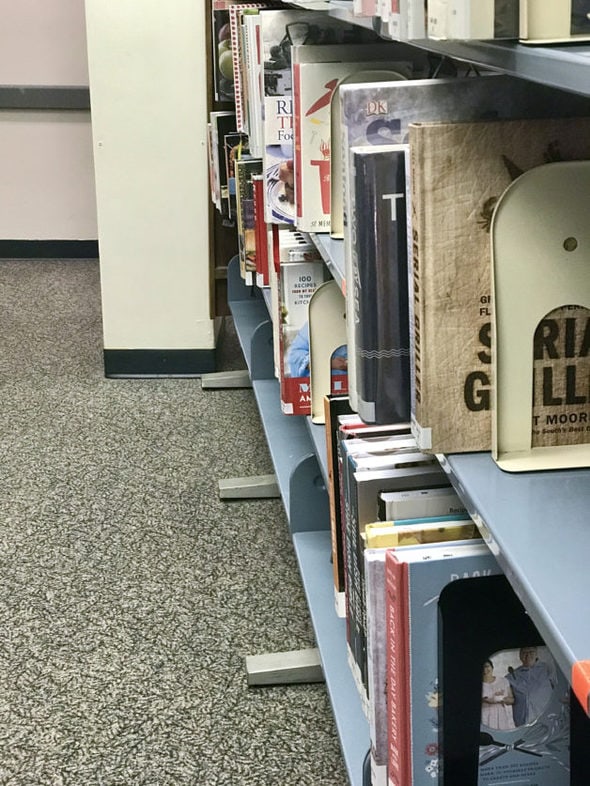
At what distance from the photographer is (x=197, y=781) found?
1629mm

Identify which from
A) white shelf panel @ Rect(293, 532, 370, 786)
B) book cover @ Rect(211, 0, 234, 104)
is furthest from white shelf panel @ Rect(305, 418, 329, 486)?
book cover @ Rect(211, 0, 234, 104)

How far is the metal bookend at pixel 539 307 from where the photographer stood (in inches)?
32.8

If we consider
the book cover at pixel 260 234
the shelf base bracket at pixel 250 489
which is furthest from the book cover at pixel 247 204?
the shelf base bracket at pixel 250 489

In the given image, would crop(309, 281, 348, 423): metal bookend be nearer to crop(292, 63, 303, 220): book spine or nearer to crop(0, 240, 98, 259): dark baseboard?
crop(292, 63, 303, 220): book spine

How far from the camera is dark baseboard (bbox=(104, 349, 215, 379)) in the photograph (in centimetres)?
347

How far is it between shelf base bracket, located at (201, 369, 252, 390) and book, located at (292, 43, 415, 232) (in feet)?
5.83

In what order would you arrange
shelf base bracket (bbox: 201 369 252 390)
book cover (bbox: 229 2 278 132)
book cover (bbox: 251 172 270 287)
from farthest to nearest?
shelf base bracket (bbox: 201 369 252 390) → book cover (bbox: 229 2 278 132) → book cover (bbox: 251 172 270 287)

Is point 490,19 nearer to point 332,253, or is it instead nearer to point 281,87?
point 332,253

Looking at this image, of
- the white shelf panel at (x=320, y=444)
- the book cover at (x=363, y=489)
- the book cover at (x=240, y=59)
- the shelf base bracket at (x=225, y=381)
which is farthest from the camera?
the shelf base bracket at (x=225, y=381)

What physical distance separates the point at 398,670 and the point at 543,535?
218 millimetres

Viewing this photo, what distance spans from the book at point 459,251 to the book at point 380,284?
6 cm

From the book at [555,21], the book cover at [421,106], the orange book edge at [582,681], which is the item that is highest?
the book at [555,21]

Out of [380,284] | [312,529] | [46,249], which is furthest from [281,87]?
[46,249]

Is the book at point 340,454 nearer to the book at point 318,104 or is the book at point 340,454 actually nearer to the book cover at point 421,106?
the book cover at point 421,106
